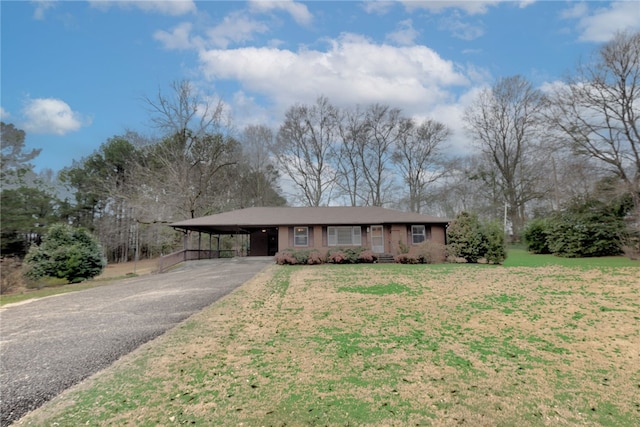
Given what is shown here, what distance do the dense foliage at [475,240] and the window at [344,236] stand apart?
5767mm

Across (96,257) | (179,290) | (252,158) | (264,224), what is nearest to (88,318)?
(179,290)

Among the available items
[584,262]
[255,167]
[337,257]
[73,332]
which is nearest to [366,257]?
[337,257]

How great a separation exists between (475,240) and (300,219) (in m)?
10.6

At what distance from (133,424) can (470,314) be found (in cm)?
576

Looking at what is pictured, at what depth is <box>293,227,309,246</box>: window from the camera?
21297 millimetres

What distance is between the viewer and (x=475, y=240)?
1741 cm

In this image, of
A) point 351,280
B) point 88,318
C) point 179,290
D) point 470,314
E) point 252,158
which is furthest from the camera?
point 252,158

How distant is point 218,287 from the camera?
1009cm

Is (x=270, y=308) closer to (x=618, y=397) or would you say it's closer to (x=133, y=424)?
(x=133, y=424)

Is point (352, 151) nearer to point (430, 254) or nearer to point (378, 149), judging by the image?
point (378, 149)

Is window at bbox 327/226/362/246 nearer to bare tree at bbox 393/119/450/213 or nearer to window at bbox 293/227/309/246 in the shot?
window at bbox 293/227/309/246

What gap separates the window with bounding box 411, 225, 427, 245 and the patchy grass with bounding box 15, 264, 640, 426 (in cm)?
1372

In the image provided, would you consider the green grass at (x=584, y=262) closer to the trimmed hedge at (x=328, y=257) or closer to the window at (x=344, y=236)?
the trimmed hedge at (x=328, y=257)

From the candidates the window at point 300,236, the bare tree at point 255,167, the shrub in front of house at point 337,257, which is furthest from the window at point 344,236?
the bare tree at point 255,167
